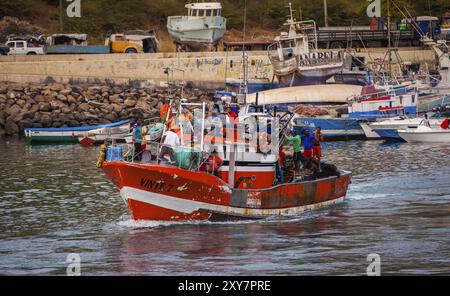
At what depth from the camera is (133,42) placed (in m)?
81.2

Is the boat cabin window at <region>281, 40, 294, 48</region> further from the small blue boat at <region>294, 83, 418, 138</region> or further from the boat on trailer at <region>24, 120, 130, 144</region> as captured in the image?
the boat on trailer at <region>24, 120, 130, 144</region>

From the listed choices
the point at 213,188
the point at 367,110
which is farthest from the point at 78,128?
the point at 213,188

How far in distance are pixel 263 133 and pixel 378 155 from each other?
69.7 ft

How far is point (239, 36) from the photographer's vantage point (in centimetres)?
9250

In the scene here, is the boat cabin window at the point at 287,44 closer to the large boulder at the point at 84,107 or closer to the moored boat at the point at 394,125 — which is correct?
the large boulder at the point at 84,107

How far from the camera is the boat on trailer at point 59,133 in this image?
62.7 meters

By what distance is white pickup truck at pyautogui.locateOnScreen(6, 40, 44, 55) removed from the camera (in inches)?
3100

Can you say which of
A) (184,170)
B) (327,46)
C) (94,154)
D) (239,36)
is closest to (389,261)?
(184,170)

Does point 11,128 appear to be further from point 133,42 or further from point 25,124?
point 133,42

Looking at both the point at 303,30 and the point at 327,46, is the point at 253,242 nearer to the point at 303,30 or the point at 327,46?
the point at 303,30

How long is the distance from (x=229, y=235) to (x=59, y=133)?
34932 mm

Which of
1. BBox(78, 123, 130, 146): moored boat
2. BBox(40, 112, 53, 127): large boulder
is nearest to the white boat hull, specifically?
BBox(78, 123, 130, 146): moored boat

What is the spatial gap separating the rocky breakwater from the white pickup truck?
714 cm

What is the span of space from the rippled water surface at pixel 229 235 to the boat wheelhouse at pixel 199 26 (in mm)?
39834
